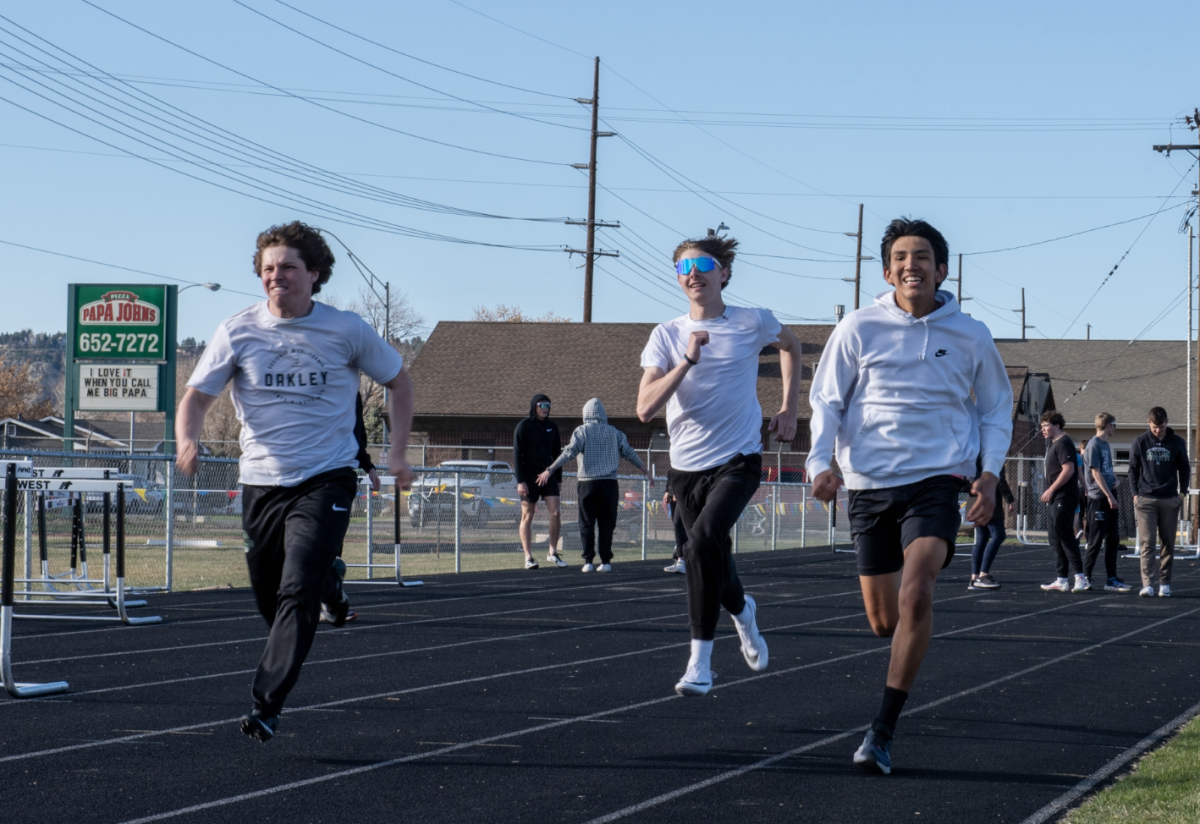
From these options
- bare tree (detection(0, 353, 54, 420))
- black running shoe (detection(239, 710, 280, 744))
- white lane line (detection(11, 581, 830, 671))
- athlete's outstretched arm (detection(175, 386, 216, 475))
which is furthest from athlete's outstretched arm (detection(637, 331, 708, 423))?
bare tree (detection(0, 353, 54, 420))

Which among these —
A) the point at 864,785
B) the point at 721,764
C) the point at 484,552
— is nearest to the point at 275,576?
the point at 721,764

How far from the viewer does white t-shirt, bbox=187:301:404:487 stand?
5.58 metres

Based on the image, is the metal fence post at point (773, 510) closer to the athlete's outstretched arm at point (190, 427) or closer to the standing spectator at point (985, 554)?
the standing spectator at point (985, 554)

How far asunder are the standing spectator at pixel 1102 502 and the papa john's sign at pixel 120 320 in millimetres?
25518

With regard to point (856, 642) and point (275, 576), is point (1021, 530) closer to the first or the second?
point (856, 642)

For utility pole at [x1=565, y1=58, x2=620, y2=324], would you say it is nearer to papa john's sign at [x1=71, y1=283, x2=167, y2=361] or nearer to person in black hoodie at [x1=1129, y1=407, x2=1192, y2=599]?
papa john's sign at [x1=71, y1=283, x2=167, y2=361]

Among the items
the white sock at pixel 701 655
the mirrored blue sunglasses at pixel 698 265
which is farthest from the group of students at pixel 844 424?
the mirrored blue sunglasses at pixel 698 265

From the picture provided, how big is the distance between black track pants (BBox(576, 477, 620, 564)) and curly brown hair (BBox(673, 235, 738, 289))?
10630mm

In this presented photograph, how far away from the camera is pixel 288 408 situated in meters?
5.59

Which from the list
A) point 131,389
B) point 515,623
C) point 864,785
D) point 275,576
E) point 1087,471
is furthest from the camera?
point 131,389

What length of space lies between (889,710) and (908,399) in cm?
121

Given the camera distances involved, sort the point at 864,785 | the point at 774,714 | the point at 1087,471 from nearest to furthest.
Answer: the point at 864,785
the point at 774,714
the point at 1087,471

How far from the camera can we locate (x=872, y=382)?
568 centimetres

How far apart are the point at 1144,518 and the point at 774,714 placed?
9382 mm
